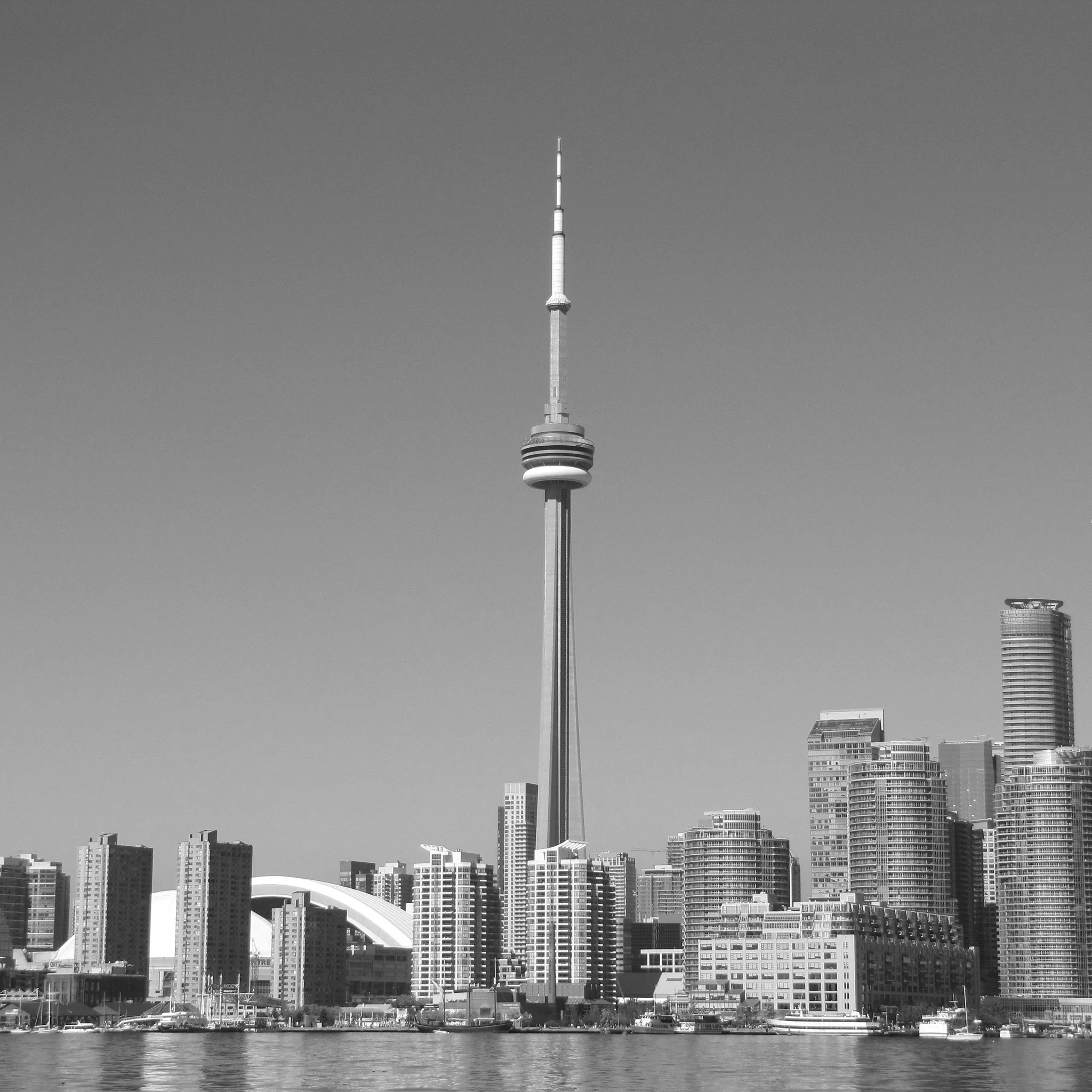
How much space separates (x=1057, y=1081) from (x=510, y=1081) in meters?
48.8

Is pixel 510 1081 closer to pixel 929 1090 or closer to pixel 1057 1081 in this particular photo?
pixel 929 1090

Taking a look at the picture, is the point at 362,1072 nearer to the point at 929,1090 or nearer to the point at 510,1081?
the point at 510,1081

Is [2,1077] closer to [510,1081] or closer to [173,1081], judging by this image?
[173,1081]

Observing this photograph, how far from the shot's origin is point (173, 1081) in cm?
17962

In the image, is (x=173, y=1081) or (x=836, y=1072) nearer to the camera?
(x=173, y=1081)

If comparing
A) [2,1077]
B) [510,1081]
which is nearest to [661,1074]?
[510,1081]

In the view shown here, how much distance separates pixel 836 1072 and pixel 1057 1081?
2007 centimetres

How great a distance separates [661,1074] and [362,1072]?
1053 inches

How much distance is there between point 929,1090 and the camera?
17175 centimetres

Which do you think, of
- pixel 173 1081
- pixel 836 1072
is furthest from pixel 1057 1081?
pixel 173 1081

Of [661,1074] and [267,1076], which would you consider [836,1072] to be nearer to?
[661,1074]

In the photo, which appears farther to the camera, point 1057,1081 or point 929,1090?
point 1057,1081

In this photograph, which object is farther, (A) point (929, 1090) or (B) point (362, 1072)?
(B) point (362, 1072)

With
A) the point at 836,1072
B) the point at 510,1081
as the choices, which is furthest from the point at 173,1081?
the point at 836,1072
